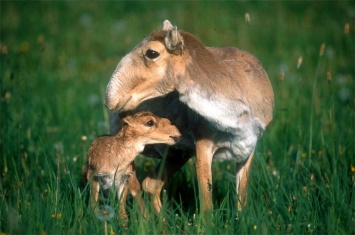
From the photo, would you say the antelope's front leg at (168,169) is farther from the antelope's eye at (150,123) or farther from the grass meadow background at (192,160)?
the antelope's eye at (150,123)

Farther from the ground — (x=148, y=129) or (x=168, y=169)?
(x=148, y=129)

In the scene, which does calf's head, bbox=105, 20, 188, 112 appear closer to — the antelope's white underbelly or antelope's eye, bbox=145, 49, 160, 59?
antelope's eye, bbox=145, 49, 160, 59

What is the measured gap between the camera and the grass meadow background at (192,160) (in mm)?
5516

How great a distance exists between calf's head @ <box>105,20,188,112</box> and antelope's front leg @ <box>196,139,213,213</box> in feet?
2.20

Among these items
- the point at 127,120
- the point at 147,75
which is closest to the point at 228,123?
the point at 147,75

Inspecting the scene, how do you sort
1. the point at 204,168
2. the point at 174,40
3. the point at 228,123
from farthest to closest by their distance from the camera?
the point at 204,168 → the point at 228,123 → the point at 174,40

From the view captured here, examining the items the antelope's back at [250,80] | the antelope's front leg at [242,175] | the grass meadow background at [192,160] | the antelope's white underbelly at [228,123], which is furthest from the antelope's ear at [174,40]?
the antelope's front leg at [242,175]

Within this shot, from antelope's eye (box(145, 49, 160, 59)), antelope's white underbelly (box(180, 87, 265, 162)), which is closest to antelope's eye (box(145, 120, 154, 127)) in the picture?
antelope's white underbelly (box(180, 87, 265, 162))

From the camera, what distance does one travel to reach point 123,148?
20.0 feet

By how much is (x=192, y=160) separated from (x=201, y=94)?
220 cm

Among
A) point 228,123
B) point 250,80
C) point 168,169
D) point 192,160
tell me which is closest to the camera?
point 228,123

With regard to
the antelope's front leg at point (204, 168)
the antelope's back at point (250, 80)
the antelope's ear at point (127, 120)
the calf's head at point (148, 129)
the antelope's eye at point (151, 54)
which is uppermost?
the antelope's eye at point (151, 54)

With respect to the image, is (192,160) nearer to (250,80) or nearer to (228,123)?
(250,80)

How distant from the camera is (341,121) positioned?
807 cm
